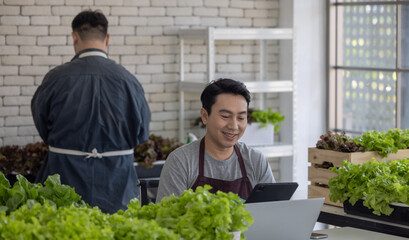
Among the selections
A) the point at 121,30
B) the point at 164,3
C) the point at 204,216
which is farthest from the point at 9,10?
the point at 204,216

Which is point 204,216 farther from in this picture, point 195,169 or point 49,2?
point 49,2

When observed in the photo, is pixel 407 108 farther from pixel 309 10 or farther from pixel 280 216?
pixel 280 216

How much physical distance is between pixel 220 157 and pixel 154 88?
8.87 feet

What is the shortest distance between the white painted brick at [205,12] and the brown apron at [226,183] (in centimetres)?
293

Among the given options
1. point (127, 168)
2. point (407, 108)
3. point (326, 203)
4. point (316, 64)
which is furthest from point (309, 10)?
point (326, 203)

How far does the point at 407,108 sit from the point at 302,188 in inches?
47.7

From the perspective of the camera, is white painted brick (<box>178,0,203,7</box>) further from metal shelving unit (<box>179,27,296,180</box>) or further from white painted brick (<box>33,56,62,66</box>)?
white painted brick (<box>33,56,62,66</box>)

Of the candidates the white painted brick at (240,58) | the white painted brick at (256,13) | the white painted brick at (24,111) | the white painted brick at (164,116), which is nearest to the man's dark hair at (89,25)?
the white painted brick at (24,111)

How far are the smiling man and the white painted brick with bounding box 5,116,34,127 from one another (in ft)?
8.13

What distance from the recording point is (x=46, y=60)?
5348 mm

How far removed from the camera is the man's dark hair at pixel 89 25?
428 centimetres

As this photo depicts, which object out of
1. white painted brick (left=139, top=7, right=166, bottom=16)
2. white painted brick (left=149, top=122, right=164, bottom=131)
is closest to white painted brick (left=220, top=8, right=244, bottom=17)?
white painted brick (left=139, top=7, right=166, bottom=16)

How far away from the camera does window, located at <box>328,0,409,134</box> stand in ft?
19.2

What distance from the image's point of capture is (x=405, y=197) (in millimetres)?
2857
